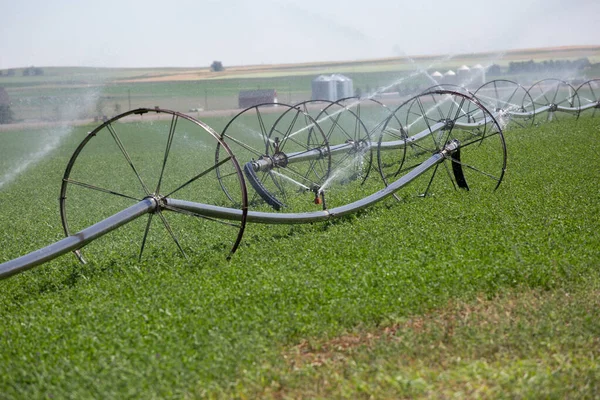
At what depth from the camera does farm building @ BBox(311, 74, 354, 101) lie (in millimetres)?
33219

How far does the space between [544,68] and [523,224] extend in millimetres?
43477

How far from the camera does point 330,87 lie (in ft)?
111

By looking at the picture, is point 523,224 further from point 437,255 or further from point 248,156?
point 248,156

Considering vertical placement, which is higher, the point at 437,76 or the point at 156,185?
the point at 437,76

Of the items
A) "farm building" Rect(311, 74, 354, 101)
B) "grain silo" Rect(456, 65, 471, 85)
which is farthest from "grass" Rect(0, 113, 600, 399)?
"grain silo" Rect(456, 65, 471, 85)

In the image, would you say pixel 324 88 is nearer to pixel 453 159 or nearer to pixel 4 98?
pixel 4 98

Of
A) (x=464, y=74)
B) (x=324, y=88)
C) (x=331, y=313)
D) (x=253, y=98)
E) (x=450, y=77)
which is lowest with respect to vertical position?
(x=331, y=313)

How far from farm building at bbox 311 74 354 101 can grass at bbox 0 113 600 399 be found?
26.0m

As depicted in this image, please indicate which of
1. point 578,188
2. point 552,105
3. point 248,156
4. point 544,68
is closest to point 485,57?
point 544,68

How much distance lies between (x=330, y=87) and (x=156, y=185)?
74.1ft

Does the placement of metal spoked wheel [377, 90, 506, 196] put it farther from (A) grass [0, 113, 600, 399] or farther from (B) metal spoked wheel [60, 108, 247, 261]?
(B) metal spoked wheel [60, 108, 247, 261]

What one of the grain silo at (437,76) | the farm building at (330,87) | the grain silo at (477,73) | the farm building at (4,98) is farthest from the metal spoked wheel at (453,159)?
the grain silo at (477,73)

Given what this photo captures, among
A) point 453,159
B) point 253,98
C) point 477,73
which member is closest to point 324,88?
point 253,98

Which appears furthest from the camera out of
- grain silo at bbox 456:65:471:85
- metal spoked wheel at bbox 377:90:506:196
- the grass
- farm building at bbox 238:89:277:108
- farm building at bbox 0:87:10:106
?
grain silo at bbox 456:65:471:85
